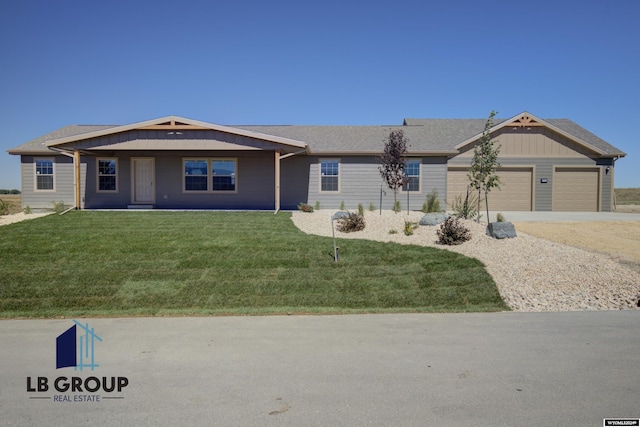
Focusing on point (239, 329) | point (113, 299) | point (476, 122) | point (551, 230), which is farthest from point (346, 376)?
point (476, 122)

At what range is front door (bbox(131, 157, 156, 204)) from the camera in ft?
68.4

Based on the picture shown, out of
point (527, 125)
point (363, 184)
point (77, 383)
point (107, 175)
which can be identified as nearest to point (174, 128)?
point (107, 175)

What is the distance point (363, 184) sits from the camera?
2116 cm

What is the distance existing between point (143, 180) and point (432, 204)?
1315cm

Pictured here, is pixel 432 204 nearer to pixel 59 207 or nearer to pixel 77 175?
pixel 77 175

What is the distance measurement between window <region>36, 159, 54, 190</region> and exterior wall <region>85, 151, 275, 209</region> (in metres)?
2.85

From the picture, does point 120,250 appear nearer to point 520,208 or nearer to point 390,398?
point 390,398

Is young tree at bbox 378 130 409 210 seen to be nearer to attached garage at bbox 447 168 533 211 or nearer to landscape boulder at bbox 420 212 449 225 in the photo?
landscape boulder at bbox 420 212 449 225

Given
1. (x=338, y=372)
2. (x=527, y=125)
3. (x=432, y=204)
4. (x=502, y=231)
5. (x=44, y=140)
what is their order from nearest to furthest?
(x=338, y=372) → (x=502, y=231) → (x=432, y=204) → (x=44, y=140) → (x=527, y=125)

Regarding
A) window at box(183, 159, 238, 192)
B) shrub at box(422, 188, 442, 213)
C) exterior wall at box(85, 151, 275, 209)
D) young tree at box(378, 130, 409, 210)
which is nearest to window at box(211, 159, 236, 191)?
window at box(183, 159, 238, 192)

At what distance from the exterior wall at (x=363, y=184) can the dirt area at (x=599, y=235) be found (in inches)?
204

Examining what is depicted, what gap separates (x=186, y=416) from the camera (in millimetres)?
3818

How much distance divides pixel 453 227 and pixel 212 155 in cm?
1225

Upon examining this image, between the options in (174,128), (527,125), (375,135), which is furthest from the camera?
(375,135)
